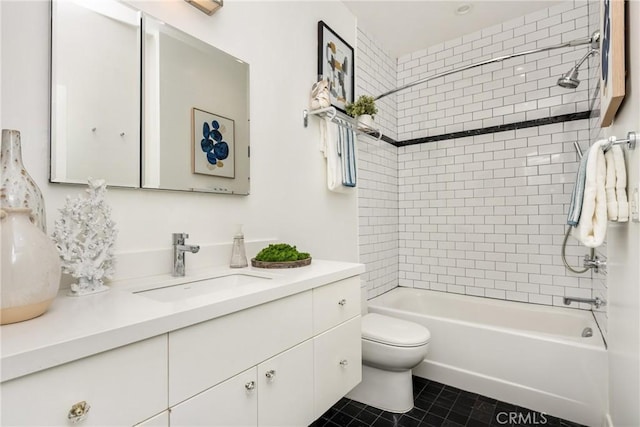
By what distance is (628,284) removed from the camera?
4.20 feet

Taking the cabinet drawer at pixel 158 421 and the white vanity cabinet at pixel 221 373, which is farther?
the cabinet drawer at pixel 158 421

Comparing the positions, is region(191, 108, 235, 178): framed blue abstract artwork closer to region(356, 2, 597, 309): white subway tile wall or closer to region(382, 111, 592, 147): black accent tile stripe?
region(356, 2, 597, 309): white subway tile wall

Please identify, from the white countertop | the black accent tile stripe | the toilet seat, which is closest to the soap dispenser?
the white countertop

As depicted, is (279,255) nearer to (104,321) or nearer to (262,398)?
(262,398)

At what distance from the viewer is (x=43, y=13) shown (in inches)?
42.0

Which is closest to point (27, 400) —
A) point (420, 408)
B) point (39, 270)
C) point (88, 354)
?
point (88, 354)

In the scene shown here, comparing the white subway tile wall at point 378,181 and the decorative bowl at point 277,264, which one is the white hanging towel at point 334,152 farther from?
A: the decorative bowl at point 277,264

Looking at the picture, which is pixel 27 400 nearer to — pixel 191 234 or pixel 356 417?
pixel 191 234

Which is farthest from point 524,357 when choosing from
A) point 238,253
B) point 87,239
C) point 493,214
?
point 87,239

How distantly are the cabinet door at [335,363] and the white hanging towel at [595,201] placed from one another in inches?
42.1

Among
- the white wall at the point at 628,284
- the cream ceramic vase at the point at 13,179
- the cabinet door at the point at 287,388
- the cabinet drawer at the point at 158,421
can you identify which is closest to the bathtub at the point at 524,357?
the white wall at the point at 628,284

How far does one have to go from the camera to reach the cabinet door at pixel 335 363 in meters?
1.37

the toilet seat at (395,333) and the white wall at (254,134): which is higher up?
the white wall at (254,134)

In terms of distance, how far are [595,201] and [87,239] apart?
1880mm
